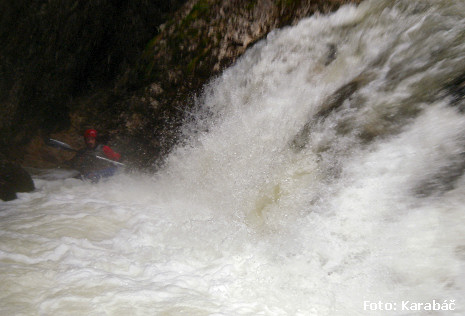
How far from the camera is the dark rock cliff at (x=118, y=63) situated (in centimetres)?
420

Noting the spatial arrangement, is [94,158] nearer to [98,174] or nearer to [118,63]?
[98,174]

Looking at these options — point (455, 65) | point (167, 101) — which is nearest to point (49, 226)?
point (167, 101)

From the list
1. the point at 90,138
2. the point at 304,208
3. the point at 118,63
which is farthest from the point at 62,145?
the point at 304,208

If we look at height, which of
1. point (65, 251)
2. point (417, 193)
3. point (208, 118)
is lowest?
point (65, 251)

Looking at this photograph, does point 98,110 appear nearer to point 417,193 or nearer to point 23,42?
point 23,42

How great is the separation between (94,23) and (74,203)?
2.65 meters

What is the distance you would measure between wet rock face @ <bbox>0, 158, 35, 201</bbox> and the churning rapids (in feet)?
0.89

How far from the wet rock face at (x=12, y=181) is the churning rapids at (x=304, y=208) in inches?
10.7

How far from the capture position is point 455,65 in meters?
2.57

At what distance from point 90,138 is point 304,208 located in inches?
150

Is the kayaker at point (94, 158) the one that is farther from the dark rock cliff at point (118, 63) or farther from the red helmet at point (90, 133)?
the dark rock cliff at point (118, 63)

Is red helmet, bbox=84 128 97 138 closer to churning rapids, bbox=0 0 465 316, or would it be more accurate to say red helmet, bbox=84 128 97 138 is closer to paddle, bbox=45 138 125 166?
paddle, bbox=45 138 125 166

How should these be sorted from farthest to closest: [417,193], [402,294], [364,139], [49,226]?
[49,226]
[364,139]
[417,193]
[402,294]

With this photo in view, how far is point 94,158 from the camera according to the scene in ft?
17.1
